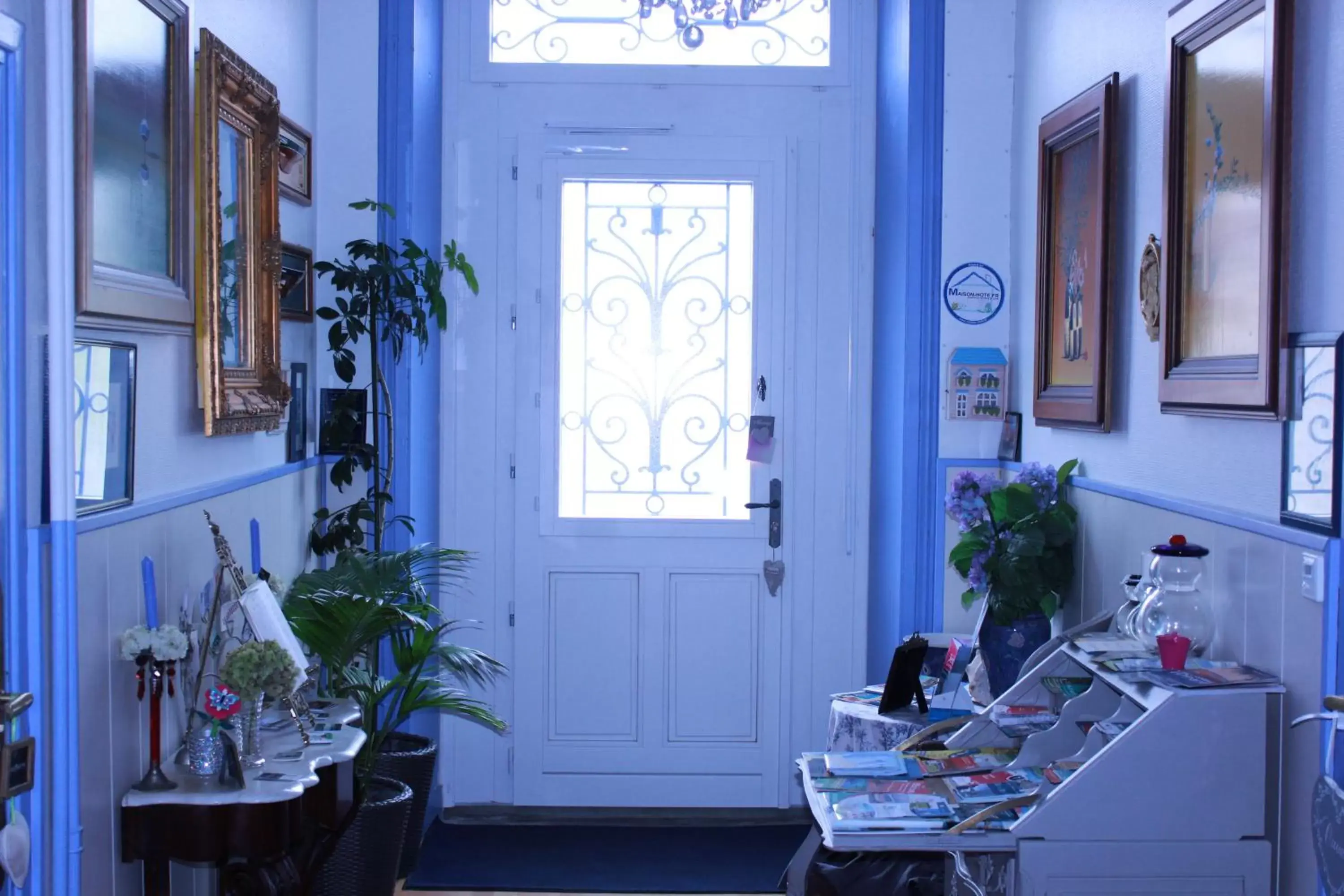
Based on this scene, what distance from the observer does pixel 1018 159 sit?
→ 4.01 m

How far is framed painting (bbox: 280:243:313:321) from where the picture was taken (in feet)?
12.1

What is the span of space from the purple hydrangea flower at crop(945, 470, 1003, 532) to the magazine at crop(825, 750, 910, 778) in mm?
886

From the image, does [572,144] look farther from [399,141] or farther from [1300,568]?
[1300,568]

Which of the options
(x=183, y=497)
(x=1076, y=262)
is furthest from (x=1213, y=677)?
(x=183, y=497)

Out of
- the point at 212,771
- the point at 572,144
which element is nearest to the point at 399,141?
the point at 572,144

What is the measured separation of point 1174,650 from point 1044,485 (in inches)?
39.3

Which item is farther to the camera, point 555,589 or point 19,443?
point 555,589

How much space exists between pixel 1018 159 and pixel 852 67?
72cm

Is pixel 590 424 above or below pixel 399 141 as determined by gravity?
below

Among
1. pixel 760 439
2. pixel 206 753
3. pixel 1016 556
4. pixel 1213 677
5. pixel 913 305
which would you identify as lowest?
pixel 206 753

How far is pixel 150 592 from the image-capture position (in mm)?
2562

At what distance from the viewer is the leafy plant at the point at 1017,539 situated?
10.5 ft

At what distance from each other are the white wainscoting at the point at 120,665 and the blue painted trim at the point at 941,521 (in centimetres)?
211

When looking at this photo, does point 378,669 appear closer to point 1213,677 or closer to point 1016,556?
point 1016,556
